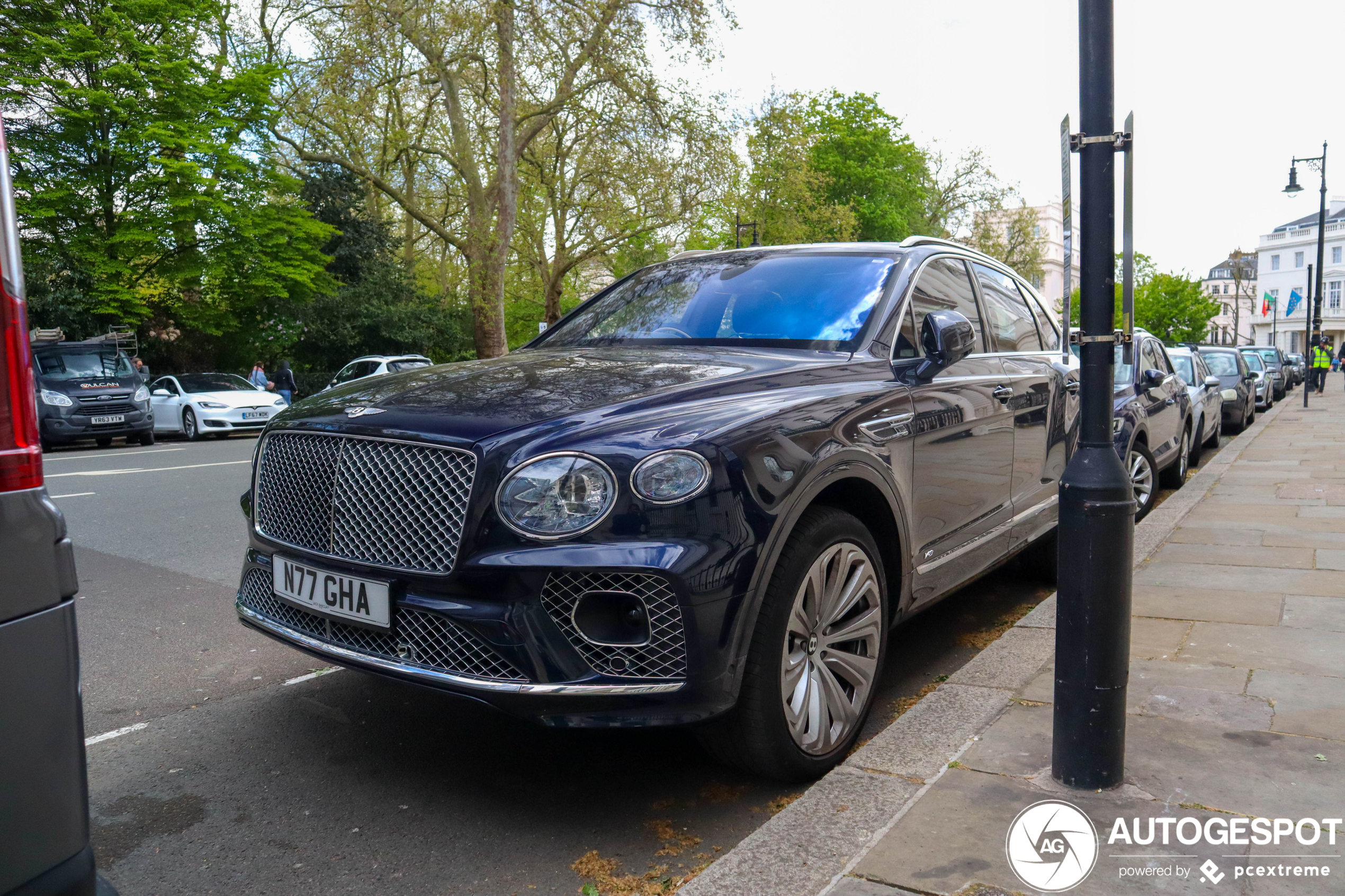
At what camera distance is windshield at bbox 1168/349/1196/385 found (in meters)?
13.9

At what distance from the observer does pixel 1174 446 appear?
948 cm

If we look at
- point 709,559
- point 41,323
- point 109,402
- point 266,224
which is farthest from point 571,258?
point 709,559

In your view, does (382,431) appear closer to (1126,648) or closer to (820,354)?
(820,354)

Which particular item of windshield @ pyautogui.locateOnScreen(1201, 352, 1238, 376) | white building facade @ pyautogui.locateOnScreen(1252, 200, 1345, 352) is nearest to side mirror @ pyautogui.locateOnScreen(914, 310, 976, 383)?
windshield @ pyautogui.locateOnScreen(1201, 352, 1238, 376)

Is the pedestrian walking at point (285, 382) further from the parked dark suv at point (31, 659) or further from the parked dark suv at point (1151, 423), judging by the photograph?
the parked dark suv at point (31, 659)

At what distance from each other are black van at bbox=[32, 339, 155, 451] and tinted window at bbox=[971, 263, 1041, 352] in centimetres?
1746

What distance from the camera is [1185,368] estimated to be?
1416cm

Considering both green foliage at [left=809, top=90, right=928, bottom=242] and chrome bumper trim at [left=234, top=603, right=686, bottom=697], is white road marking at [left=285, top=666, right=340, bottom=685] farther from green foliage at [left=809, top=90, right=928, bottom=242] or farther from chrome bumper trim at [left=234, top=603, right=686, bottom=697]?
green foliage at [left=809, top=90, right=928, bottom=242]

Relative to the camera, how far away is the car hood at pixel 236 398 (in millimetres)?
20422

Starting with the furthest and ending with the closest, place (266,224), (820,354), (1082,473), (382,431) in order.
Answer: (266,224) < (820,354) < (382,431) < (1082,473)

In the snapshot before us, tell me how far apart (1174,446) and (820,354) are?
6887mm

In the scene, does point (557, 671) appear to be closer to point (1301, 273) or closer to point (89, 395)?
point (89, 395)

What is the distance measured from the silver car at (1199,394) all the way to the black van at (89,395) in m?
17.0

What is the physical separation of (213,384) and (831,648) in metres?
20.8
